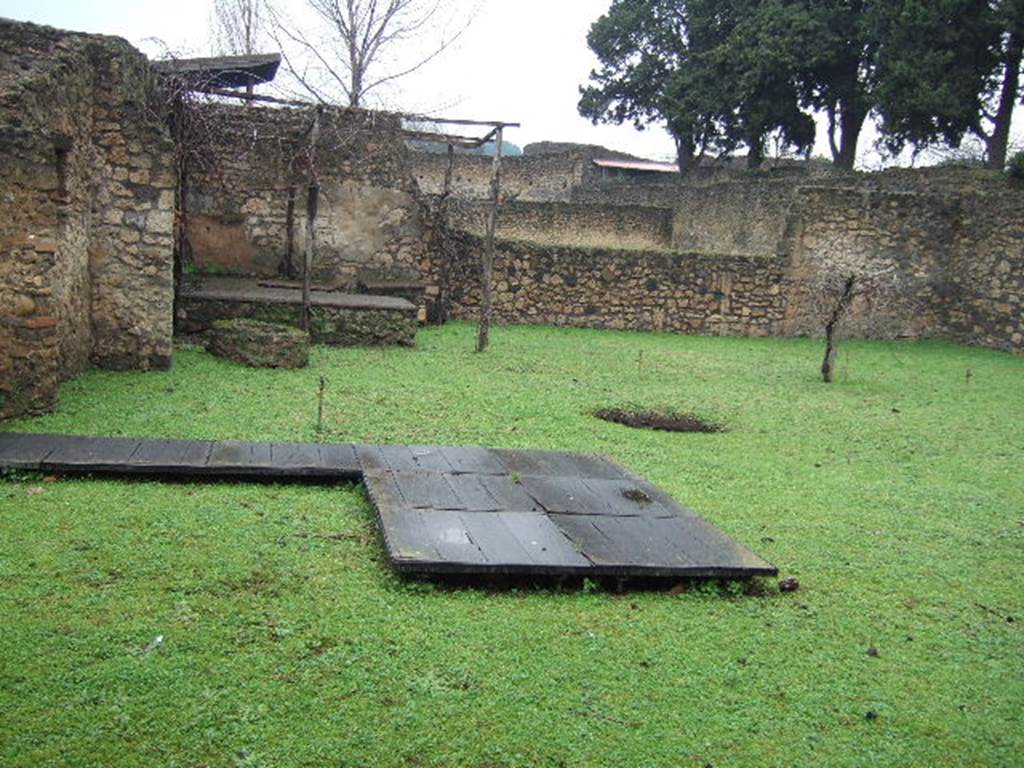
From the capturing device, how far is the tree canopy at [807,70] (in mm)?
23578

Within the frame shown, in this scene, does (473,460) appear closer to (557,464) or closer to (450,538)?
(557,464)

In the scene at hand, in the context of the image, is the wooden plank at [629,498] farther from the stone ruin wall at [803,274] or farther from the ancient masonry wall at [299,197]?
the stone ruin wall at [803,274]

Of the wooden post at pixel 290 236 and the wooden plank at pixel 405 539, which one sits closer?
the wooden plank at pixel 405 539

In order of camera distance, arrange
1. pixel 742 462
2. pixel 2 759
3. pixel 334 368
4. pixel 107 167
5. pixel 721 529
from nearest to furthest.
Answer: pixel 2 759 → pixel 721 529 → pixel 742 462 → pixel 107 167 → pixel 334 368

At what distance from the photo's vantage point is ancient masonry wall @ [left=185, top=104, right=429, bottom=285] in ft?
42.7

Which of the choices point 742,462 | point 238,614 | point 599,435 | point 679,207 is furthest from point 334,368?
point 679,207

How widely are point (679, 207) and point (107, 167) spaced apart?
20.3 metres

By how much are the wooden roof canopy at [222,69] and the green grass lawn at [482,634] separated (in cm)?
487

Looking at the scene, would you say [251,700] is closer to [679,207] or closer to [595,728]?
[595,728]

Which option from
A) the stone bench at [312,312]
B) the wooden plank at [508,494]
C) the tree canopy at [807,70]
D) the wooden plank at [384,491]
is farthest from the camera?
the tree canopy at [807,70]

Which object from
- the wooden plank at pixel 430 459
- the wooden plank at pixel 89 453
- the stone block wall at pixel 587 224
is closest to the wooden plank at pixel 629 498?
the wooden plank at pixel 430 459

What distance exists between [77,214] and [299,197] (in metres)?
5.78

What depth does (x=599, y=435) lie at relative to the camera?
24.2 ft

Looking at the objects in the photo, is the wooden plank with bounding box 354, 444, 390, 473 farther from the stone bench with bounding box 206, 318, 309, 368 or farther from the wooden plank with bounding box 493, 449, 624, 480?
the stone bench with bounding box 206, 318, 309, 368
